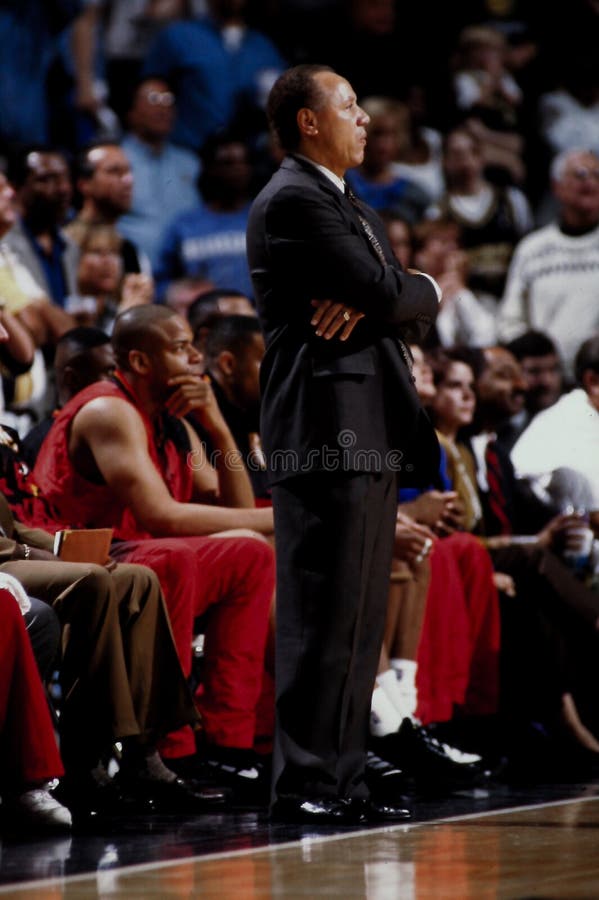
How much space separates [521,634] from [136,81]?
432cm

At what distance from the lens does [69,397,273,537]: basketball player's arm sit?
4645mm

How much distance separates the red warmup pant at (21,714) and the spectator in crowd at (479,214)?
18.1 ft

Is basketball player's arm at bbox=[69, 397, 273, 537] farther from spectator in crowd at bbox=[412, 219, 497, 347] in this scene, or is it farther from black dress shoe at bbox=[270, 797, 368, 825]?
spectator in crowd at bbox=[412, 219, 497, 347]

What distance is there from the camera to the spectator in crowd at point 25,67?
834 centimetres

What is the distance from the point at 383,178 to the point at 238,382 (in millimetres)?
3855

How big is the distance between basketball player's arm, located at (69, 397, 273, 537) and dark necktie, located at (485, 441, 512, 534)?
2.01m

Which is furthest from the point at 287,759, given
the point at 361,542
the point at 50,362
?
the point at 50,362

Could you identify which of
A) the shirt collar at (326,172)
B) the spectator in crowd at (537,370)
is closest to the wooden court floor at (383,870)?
the shirt collar at (326,172)

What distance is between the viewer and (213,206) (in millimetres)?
8445

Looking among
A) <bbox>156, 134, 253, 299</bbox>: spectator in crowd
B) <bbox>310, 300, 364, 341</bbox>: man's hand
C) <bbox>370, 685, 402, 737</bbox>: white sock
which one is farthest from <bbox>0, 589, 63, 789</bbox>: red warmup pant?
<bbox>156, 134, 253, 299</bbox>: spectator in crowd

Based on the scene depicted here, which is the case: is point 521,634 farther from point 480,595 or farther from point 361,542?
point 361,542

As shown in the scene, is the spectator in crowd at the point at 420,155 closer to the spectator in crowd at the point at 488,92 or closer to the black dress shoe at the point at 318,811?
the spectator in crowd at the point at 488,92

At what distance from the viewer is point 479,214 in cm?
927

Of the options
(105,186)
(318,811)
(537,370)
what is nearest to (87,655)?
(318,811)
